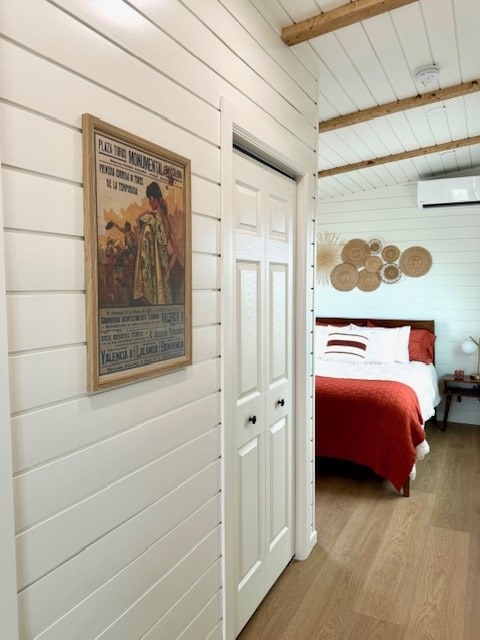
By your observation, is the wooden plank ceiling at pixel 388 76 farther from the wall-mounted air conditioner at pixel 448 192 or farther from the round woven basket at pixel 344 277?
the round woven basket at pixel 344 277

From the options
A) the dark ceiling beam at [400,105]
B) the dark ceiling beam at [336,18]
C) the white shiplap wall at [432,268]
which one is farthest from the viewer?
the white shiplap wall at [432,268]

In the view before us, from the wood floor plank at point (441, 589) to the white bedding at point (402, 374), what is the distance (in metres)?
0.97

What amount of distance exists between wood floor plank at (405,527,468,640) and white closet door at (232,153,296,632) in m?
0.68

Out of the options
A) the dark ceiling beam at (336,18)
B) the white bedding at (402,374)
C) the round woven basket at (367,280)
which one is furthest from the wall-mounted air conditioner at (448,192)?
the dark ceiling beam at (336,18)

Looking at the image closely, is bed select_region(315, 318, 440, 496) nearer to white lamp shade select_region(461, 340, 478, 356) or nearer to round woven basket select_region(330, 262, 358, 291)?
white lamp shade select_region(461, 340, 478, 356)

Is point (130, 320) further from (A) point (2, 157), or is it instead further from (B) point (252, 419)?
(B) point (252, 419)

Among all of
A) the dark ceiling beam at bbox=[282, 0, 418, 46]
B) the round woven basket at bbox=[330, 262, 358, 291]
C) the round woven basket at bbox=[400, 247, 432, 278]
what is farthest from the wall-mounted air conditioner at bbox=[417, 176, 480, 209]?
the dark ceiling beam at bbox=[282, 0, 418, 46]

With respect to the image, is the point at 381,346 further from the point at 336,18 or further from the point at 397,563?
the point at 336,18

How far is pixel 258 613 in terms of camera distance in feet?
6.94

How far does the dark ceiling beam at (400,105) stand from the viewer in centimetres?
287

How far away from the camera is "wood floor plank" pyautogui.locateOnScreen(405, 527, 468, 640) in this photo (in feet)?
6.61

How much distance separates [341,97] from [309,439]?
82.1 inches

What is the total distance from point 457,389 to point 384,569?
2901 mm

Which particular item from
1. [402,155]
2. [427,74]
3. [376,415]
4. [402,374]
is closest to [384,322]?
[402,374]
